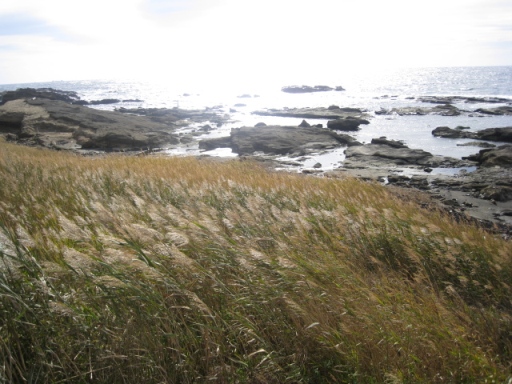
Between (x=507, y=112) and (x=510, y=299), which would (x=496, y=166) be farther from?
(x=507, y=112)

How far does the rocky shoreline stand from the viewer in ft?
51.1

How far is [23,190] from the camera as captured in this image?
22.7ft

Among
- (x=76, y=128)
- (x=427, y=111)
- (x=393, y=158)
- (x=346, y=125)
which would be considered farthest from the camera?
(x=427, y=111)

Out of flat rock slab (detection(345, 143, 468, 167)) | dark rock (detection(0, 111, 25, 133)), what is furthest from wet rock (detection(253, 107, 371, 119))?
dark rock (detection(0, 111, 25, 133))

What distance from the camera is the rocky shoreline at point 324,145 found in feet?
51.1

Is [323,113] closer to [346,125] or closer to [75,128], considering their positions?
[346,125]

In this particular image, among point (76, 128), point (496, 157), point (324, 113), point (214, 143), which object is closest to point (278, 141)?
point (214, 143)

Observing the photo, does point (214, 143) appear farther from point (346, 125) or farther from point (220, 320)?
point (220, 320)

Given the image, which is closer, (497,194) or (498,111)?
(497,194)

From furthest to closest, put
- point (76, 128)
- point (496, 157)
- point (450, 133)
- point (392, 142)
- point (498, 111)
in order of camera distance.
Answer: point (498, 111), point (76, 128), point (450, 133), point (392, 142), point (496, 157)

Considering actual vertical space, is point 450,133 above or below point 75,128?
below

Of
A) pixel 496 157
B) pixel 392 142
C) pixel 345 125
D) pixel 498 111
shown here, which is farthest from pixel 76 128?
pixel 498 111

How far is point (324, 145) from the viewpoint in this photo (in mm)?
30047

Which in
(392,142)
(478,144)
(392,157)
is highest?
(392,142)
